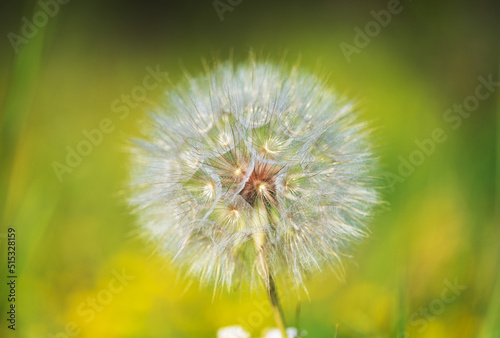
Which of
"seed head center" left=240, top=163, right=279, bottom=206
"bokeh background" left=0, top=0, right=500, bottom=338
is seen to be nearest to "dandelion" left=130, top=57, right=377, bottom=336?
"seed head center" left=240, top=163, right=279, bottom=206

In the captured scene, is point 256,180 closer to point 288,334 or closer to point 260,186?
point 260,186

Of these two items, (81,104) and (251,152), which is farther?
(81,104)

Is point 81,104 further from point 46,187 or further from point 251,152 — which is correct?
point 251,152

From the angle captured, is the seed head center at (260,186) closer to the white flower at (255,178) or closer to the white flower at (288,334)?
the white flower at (255,178)

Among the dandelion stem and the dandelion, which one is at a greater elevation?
the dandelion


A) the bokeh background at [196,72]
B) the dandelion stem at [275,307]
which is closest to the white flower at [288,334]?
the dandelion stem at [275,307]

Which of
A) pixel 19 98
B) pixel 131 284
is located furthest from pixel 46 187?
pixel 131 284

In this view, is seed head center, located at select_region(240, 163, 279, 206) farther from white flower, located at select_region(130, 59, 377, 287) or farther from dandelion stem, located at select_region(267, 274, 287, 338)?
dandelion stem, located at select_region(267, 274, 287, 338)

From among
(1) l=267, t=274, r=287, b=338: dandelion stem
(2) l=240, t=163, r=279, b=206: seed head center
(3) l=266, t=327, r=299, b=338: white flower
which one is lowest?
(3) l=266, t=327, r=299, b=338: white flower
